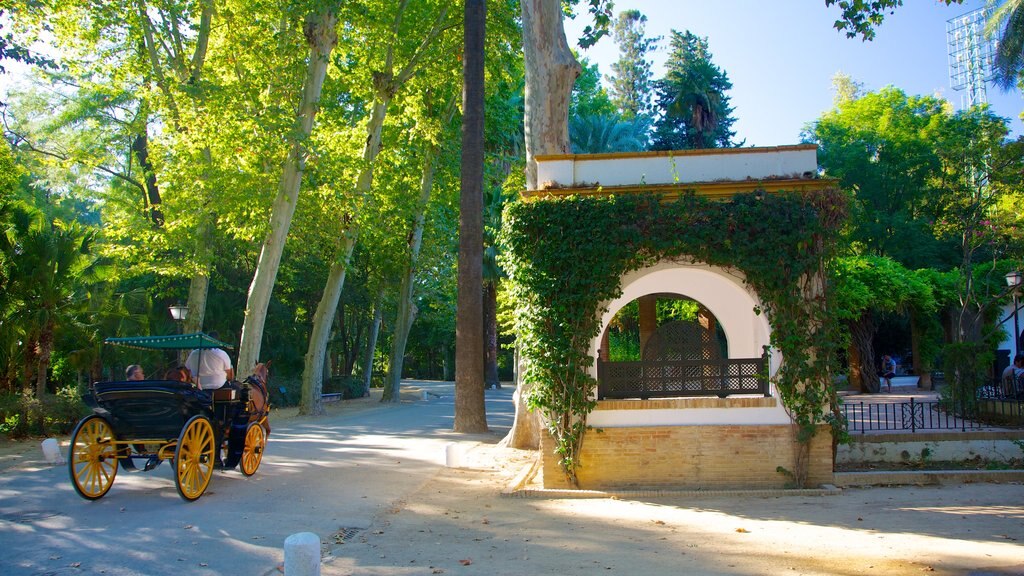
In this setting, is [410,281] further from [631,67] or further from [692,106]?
[631,67]

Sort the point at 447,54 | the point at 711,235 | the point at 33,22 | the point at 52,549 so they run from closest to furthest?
the point at 52,549, the point at 711,235, the point at 33,22, the point at 447,54

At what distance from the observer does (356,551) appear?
7.54 metres

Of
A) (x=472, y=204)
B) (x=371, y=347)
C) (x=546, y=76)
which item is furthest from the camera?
(x=371, y=347)

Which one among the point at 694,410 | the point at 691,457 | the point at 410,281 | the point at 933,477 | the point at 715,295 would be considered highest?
the point at 410,281

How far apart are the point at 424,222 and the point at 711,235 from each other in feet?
71.9

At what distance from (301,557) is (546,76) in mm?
11415

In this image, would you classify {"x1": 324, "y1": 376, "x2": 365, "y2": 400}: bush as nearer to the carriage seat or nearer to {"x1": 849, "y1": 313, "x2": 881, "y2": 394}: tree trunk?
{"x1": 849, "y1": 313, "x2": 881, "y2": 394}: tree trunk

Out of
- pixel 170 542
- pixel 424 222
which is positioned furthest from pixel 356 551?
pixel 424 222

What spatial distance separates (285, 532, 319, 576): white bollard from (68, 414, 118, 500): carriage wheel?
5094 millimetres

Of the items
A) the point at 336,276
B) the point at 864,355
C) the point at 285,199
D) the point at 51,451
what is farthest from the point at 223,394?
the point at 864,355

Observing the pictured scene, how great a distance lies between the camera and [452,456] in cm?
1297

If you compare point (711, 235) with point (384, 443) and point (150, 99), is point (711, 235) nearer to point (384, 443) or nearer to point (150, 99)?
point (384, 443)

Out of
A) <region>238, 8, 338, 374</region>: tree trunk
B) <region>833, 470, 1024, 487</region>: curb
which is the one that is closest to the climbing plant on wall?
<region>833, 470, 1024, 487</region>: curb

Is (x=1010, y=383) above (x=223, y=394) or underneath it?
underneath
